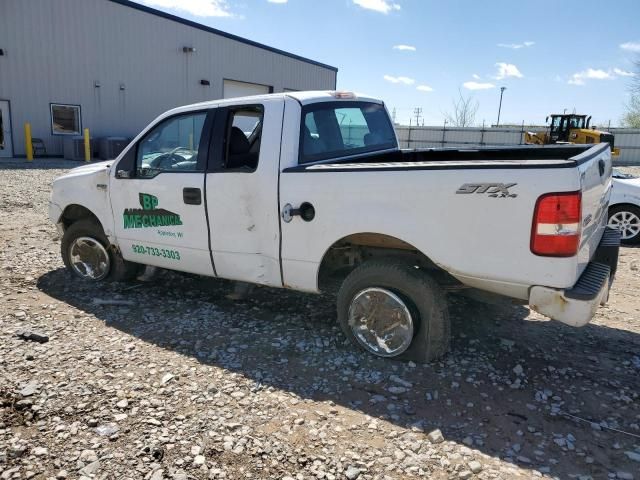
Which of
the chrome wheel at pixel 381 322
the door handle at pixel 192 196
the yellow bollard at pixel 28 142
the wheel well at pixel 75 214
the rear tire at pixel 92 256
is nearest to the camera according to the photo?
the chrome wheel at pixel 381 322

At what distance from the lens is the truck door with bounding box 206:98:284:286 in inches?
161

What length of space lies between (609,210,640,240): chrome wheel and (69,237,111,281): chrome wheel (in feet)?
24.6

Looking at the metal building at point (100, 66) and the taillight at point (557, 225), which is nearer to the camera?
the taillight at point (557, 225)

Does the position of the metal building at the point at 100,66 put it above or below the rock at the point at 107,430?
above

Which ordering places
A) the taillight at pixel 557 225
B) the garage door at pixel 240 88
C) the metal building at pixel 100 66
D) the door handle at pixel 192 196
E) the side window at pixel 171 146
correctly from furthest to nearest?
the garage door at pixel 240 88
the metal building at pixel 100 66
the side window at pixel 171 146
the door handle at pixel 192 196
the taillight at pixel 557 225

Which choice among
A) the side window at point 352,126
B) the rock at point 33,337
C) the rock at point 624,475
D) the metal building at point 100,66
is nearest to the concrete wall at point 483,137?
the metal building at point 100,66

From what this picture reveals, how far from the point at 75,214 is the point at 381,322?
3896 mm

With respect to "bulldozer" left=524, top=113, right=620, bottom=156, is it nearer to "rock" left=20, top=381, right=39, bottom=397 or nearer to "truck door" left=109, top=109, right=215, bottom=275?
"truck door" left=109, top=109, right=215, bottom=275

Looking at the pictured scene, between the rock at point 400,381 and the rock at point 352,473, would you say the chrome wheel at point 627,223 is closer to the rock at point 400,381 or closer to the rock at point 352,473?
the rock at point 400,381

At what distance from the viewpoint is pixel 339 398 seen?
11.3 feet

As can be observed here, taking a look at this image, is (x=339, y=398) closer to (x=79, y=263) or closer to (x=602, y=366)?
(x=602, y=366)

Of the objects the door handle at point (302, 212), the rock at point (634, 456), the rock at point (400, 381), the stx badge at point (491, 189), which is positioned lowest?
the rock at point (400, 381)

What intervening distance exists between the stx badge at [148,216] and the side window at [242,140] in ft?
2.63

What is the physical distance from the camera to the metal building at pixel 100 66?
1948cm
